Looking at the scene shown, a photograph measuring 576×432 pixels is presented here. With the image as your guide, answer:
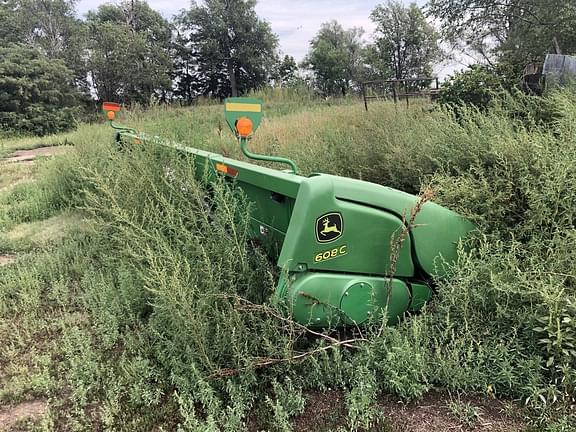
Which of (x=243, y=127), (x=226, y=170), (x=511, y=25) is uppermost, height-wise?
(x=511, y=25)

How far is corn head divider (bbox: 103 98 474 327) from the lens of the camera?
1816 mm

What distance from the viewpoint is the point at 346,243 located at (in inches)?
75.3

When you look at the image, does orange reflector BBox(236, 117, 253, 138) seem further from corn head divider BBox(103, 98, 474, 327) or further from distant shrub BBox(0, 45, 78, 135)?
distant shrub BBox(0, 45, 78, 135)

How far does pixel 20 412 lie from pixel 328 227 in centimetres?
173

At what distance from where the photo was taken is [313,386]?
191 centimetres

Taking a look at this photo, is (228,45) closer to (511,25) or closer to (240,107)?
(511,25)

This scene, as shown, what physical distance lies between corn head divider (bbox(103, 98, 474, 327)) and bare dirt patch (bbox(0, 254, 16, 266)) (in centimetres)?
276

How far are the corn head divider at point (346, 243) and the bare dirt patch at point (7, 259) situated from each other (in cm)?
Answer: 276

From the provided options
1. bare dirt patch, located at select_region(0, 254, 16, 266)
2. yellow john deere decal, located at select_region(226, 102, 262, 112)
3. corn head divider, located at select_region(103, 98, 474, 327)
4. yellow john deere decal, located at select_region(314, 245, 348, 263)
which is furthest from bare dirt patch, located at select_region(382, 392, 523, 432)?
bare dirt patch, located at select_region(0, 254, 16, 266)

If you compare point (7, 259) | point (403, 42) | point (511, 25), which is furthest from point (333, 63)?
point (7, 259)

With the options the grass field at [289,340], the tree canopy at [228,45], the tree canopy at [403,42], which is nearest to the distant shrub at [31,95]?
the tree canopy at [228,45]

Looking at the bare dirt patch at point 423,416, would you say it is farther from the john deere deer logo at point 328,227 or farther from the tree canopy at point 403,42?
the tree canopy at point 403,42

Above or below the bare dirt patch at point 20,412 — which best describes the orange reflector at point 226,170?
above

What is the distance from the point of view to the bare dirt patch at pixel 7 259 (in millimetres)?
3662
